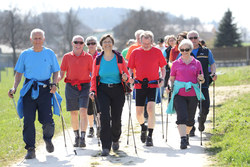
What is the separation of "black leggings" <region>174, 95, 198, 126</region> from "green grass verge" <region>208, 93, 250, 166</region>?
2.11ft

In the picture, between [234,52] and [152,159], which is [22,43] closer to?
[234,52]

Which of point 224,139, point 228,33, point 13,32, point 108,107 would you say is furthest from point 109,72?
point 228,33

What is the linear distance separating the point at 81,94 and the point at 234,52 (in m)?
47.3

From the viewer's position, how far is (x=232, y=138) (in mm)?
7641

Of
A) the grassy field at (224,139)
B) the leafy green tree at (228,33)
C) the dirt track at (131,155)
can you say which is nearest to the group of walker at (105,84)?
the dirt track at (131,155)

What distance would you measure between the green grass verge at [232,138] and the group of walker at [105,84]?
582mm

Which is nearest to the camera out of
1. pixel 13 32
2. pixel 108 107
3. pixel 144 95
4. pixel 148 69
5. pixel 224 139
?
pixel 108 107

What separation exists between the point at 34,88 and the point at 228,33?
51.4m

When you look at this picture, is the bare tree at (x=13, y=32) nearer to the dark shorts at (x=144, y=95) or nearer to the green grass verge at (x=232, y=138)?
the green grass verge at (x=232, y=138)

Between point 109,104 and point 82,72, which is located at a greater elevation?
point 82,72

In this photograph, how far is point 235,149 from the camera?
21.7ft

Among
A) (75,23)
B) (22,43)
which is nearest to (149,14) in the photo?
(75,23)

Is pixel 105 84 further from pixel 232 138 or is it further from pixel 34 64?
pixel 232 138

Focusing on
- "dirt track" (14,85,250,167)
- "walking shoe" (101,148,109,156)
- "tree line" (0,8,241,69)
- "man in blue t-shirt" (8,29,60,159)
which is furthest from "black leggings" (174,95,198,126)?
"tree line" (0,8,241,69)
